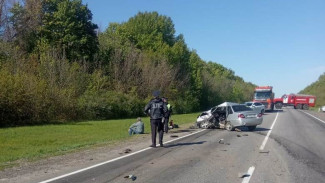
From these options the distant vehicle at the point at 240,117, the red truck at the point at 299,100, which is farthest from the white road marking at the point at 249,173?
the red truck at the point at 299,100

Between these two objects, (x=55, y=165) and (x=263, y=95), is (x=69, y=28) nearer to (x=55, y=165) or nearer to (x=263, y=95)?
(x=263, y=95)

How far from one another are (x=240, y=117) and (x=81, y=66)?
1058 inches

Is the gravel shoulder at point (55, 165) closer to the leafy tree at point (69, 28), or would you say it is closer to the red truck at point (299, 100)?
the leafy tree at point (69, 28)

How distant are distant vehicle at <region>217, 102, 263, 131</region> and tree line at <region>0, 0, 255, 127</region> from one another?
50.1ft

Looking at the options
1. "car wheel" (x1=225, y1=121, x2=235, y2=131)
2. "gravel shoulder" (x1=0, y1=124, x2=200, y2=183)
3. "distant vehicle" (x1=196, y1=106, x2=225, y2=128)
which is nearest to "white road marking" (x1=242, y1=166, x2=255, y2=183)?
"gravel shoulder" (x1=0, y1=124, x2=200, y2=183)

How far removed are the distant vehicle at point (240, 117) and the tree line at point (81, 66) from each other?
15276 millimetres

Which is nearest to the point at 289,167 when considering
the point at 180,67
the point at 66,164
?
the point at 66,164

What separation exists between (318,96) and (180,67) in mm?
69010

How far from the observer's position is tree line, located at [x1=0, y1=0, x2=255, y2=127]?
99.8 ft

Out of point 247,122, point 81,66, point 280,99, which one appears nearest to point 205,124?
point 247,122

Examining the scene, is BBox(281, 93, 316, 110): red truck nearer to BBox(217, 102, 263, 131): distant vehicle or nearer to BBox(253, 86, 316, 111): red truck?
BBox(253, 86, 316, 111): red truck

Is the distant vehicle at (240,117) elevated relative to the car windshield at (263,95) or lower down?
lower down

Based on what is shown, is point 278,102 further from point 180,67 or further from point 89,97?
point 89,97

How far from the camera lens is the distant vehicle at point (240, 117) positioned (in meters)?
22.0
